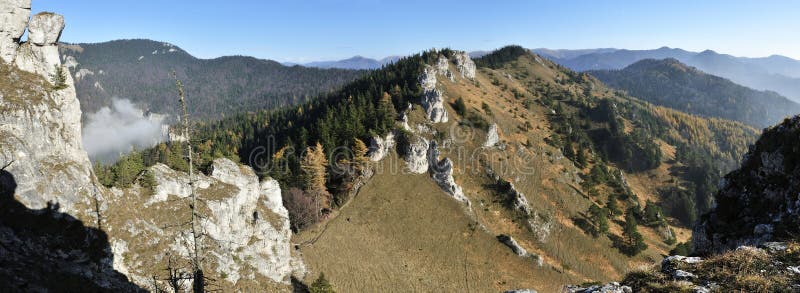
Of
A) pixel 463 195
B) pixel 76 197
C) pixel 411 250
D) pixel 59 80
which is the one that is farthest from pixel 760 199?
pixel 59 80

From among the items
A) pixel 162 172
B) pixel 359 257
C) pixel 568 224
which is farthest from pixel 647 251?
pixel 162 172

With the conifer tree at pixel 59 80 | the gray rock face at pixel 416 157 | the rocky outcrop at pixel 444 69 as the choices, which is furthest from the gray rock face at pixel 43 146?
the rocky outcrop at pixel 444 69

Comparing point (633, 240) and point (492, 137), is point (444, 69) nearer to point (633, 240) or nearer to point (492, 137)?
point (492, 137)

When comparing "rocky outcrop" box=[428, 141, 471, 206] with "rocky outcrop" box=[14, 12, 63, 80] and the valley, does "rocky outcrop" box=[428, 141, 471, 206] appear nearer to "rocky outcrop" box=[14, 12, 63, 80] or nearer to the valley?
the valley

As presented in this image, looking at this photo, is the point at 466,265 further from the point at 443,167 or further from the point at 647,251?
the point at 647,251

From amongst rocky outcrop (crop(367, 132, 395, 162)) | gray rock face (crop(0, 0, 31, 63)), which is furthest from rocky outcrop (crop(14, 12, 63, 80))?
rocky outcrop (crop(367, 132, 395, 162))
